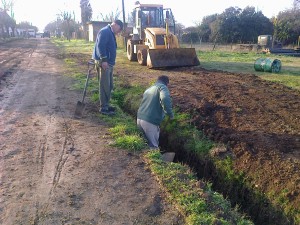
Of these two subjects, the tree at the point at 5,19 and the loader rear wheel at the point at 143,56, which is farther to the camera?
the tree at the point at 5,19

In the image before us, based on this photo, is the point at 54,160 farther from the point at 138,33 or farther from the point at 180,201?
the point at 138,33

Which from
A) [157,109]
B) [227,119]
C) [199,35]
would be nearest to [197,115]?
[227,119]

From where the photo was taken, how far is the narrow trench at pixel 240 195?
4.44 metres

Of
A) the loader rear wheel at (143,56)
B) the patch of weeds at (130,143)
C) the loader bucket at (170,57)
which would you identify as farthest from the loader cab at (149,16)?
the patch of weeds at (130,143)

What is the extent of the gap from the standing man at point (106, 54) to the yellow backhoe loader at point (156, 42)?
6.73m

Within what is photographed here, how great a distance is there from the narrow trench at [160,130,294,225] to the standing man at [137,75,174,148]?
769 millimetres

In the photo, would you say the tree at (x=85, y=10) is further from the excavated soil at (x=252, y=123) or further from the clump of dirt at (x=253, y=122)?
the excavated soil at (x=252, y=123)

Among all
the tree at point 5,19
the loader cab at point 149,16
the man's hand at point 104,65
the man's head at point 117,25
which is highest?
the tree at point 5,19

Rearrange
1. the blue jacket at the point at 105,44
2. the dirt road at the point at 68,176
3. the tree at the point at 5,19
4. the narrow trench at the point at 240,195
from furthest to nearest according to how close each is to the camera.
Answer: the tree at the point at 5,19 < the blue jacket at the point at 105,44 < the narrow trench at the point at 240,195 < the dirt road at the point at 68,176

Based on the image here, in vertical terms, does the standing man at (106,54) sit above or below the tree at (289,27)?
below

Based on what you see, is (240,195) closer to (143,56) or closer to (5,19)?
(143,56)

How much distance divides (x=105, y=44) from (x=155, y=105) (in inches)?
71.0

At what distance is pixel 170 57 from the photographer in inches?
538

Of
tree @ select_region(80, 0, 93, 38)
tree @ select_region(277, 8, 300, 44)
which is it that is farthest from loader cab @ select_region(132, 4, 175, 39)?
tree @ select_region(80, 0, 93, 38)
